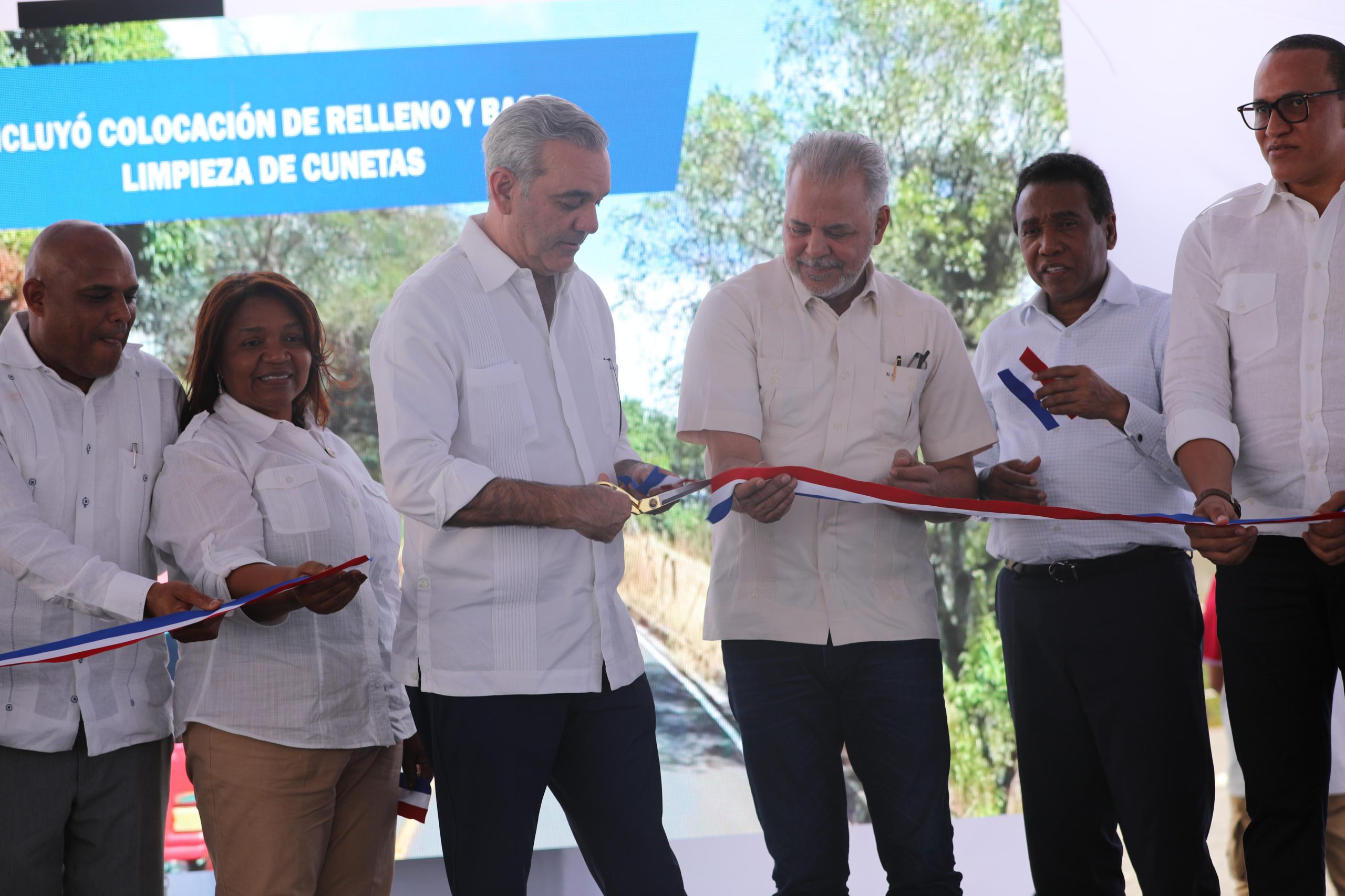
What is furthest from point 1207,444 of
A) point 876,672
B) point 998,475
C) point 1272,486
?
point 876,672

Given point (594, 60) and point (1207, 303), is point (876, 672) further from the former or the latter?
point (594, 60)

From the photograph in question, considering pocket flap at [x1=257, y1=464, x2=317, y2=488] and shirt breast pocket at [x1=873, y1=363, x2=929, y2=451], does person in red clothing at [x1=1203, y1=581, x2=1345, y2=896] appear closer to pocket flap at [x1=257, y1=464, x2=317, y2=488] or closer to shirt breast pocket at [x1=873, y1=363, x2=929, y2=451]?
shirt breast pocket at [x1=873, y1=363, x2=929, y2=451]

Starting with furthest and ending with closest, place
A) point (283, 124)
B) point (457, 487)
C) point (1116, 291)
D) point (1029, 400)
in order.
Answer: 1. point (283, 124)
2. point (1116, 291)
3. point (1029, 400)
4. point (457, 487)

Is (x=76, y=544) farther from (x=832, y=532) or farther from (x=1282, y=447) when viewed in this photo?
(x=1282, y=447)

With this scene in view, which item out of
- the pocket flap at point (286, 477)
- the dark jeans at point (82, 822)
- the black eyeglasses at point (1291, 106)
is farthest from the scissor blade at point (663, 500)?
the black eyeglasses at point (1291, 106)

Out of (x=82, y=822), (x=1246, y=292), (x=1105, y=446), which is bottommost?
(x=82, y=822)

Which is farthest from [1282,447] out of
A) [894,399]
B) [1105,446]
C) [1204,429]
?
[894,399]

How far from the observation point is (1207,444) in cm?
253

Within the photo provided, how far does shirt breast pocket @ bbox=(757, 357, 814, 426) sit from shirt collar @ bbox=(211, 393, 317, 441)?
1.16 metres

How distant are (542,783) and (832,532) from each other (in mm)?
881

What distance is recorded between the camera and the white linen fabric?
9.75 ft

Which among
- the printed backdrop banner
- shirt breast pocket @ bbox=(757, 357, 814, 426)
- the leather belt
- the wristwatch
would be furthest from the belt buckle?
the printed backdrop banner

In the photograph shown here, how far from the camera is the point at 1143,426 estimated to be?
A: 2.90 meters

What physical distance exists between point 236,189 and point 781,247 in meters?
2.45
